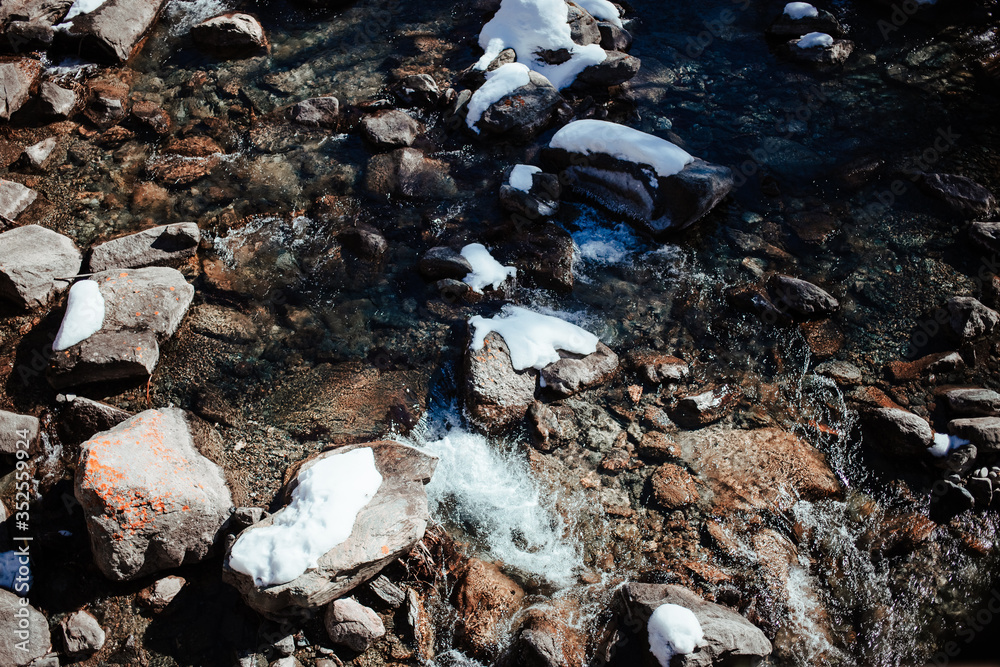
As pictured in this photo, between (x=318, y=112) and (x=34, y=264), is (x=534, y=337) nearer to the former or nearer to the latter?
(x=318, y=112)

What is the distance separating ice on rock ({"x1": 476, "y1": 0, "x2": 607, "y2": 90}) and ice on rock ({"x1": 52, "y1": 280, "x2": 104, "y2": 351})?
4.82m

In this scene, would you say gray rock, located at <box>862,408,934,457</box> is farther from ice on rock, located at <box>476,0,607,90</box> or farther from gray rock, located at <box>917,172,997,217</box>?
ice on rock, located at <box>476,0,607,90</box>

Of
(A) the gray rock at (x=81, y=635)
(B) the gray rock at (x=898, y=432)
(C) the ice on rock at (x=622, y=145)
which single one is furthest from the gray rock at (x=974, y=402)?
(A) the gray rock at (x=81, y=635)

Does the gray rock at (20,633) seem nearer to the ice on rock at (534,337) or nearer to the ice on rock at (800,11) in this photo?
the ice on rock at (534,337)

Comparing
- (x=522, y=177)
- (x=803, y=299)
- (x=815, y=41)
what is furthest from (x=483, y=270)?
(x=815, y=41)

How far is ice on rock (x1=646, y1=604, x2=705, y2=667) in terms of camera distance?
3.75 meters

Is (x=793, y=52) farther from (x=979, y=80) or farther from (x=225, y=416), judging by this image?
(x=225, y=416)

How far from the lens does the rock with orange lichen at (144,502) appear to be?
3900 millimetres

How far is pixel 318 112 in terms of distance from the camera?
7.18m

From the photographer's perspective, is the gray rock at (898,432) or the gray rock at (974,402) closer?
the gray rock at (898,432)

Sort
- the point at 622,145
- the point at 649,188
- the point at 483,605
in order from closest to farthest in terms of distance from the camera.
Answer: the point at 483,605
the point at 649,188
the point at 622,145

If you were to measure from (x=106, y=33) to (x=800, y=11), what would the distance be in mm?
8701

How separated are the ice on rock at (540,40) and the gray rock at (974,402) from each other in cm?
517

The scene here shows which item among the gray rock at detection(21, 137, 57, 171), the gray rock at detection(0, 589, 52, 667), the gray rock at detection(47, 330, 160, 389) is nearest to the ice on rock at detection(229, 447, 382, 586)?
the gray rock at detection(0, 589, 52, 667)
